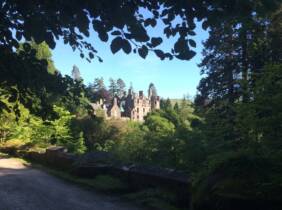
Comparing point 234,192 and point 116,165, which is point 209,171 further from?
point 116,165

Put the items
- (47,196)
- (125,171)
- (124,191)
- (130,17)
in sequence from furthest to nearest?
(125,171)
(124,191)
(47,196)
(130,17)

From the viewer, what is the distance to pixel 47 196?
1191cm

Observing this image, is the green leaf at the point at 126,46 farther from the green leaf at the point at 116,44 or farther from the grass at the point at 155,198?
the grass at the point at 155,198

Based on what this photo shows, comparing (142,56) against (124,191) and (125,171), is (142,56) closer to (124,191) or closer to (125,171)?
(124,191)

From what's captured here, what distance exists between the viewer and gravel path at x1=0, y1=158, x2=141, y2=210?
10.4 meters

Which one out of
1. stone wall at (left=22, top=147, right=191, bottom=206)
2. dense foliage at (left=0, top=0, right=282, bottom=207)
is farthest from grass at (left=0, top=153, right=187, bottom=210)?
dense foliage at (left=0, top=0, right=282, bottom=207)

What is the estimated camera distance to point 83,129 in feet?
154

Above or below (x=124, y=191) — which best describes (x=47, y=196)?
below

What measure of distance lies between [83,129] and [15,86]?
1632 inches

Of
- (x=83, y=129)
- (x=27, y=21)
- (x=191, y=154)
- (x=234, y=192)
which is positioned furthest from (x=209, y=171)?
(x=83, y=129)

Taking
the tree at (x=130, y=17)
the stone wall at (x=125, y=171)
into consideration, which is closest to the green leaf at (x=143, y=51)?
the tree at (x=130, y=17)

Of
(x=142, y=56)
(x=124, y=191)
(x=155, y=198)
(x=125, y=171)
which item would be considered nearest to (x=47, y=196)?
(x=124, y=191)

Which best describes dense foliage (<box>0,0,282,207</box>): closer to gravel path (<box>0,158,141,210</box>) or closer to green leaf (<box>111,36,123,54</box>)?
green leaf (<box>111,36,123,54</box>)

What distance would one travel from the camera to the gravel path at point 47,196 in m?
10.4
